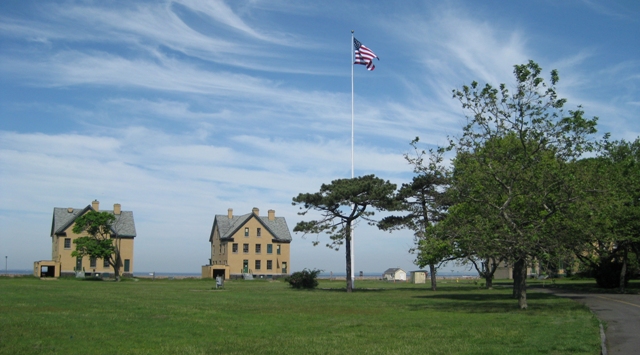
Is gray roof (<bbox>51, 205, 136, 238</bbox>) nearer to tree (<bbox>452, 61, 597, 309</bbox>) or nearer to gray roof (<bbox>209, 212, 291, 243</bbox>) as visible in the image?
gray roof (<bbox>209, 212, 291, 243</bbox>)

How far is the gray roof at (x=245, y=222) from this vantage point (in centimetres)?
9844

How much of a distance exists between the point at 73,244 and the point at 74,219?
367 centimetres

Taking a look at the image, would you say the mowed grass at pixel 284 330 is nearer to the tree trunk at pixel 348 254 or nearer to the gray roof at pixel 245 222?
the tree trunk at pixel 348 254

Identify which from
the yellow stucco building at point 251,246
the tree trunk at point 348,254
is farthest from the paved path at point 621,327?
the yellow stucco building at point 251,246

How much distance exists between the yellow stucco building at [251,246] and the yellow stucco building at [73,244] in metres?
12.1

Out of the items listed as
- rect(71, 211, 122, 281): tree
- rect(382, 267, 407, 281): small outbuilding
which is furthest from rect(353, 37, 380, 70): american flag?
rect(382, 267, 407, 281): small outbuilding

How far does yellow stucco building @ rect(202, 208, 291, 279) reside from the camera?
9744 cm

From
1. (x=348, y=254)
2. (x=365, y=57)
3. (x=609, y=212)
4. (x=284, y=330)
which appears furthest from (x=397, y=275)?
(x=284, y=330)

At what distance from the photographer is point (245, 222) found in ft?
322

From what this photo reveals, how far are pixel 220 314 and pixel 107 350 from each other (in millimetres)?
9550

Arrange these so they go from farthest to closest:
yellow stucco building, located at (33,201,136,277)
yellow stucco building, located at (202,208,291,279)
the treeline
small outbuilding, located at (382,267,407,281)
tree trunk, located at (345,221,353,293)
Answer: small outbuilding, located at (382,267,407,281) < yellow stucco building, located at (202,208,291,279) < yellow stucco building, located at (33,201,136,277) < tree trunk, located at (345,221,353,293) < the treeline

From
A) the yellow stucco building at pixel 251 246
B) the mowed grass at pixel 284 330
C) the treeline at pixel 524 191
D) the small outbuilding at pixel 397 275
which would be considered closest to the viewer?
the mowed grass at pixel 284 330

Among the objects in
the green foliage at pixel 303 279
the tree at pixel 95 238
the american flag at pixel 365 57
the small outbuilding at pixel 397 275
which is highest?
the american flag at pixel 365 57

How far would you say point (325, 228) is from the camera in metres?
49.8
